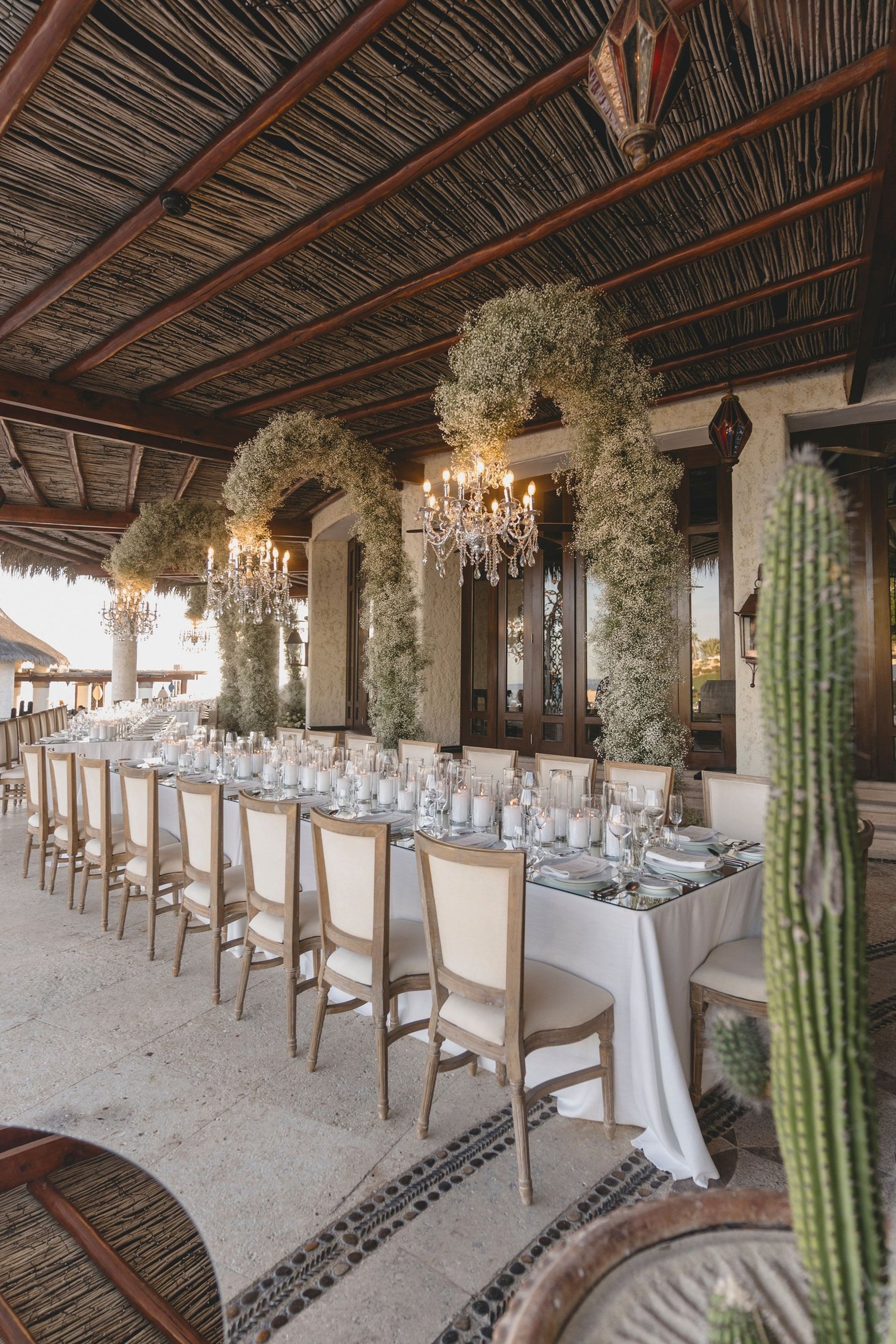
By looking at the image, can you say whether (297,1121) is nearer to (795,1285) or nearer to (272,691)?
(795,1285)

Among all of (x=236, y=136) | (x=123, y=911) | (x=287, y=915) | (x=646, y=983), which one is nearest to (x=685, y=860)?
(x=646, y=983)

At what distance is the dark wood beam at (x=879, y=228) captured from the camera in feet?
9.03

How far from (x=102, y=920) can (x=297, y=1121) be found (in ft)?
7.71

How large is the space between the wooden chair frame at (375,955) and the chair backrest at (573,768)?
1441 mm

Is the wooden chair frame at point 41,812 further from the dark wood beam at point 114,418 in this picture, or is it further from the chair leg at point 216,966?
the dark wood beam at point 114,418

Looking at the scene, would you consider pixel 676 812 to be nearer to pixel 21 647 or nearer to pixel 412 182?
pixel 412 182

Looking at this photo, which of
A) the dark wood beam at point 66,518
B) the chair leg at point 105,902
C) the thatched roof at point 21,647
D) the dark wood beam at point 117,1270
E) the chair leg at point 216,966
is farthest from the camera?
the thatched roof at point 21,647

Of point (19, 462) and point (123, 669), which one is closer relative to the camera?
point (19, 462)

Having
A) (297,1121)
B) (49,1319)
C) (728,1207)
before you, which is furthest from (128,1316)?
(728,1207)

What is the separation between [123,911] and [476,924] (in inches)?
105

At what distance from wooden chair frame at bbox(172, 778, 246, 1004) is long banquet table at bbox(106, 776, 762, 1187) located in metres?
1.32

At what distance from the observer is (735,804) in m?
3.75

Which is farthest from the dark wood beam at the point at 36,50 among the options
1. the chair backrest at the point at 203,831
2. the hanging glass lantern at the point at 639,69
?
the chair backrest at the point at 203,831

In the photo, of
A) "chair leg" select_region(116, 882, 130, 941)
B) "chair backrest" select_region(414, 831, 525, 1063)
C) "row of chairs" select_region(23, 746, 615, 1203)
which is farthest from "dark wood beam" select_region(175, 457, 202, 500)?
"chair backrest" select_region(414, 831, 525, 1063)
